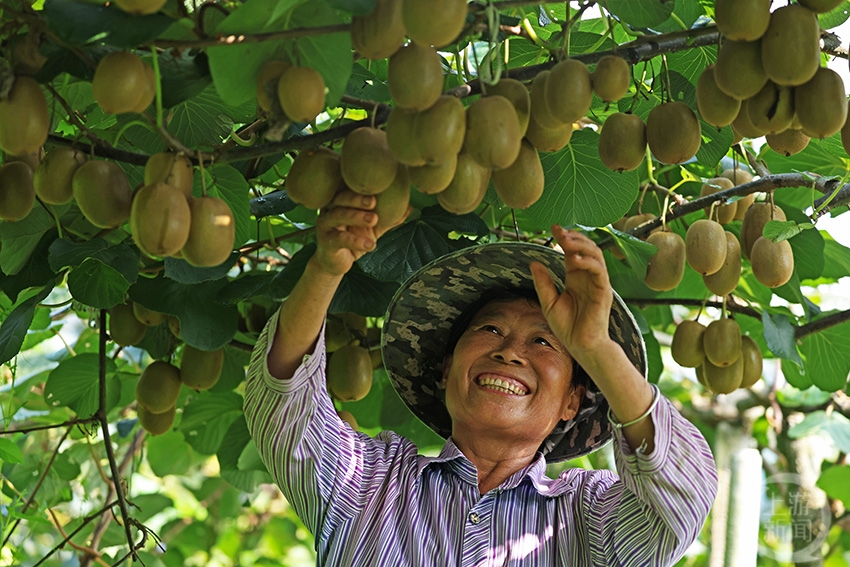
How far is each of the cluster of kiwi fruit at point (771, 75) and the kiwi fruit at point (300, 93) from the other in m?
0.41

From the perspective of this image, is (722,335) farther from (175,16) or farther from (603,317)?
(175,16)

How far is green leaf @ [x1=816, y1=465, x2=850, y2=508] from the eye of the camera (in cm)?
290

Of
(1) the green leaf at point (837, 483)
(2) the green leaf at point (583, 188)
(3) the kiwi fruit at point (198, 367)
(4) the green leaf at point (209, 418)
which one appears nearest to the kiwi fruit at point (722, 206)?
(2) the green leaf at point (583, 188)

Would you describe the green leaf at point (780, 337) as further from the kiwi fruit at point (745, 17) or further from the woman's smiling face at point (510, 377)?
the kiwi fruit at point (745, 17)

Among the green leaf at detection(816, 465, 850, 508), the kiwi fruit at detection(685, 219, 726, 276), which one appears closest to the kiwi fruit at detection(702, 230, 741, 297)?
the kiwi fruit at detection(685, 219, 726, 276)

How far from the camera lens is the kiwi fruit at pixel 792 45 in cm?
101

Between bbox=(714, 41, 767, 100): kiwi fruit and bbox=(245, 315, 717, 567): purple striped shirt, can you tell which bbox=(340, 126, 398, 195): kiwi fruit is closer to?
bbox=(714, 41, 767, 100): kiwi fruit

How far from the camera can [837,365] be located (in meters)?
2.11

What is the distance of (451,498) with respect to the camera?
5.33 ft

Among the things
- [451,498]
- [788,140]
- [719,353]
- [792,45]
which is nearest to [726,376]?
[719,353]

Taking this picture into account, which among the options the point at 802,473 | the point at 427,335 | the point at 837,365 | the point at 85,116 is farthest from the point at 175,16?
the point at 802,473

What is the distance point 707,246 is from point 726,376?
319mm

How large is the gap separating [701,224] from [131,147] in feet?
2.96

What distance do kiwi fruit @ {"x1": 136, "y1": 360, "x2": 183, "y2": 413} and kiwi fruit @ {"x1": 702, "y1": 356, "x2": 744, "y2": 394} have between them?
0.96 m
